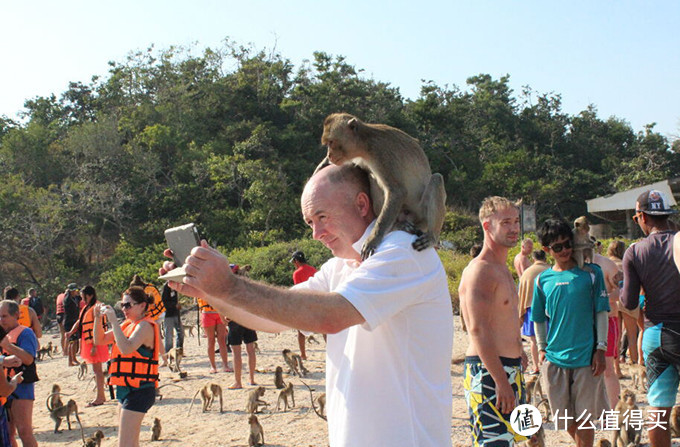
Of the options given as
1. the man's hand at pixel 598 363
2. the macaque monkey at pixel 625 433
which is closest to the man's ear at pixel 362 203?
the man's hand at pixel 598 363

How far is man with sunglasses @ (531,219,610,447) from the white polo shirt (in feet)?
8.66

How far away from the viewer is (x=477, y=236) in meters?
24.1

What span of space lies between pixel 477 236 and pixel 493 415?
2090 centimetres

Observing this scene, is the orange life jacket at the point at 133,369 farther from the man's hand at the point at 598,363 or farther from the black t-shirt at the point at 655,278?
the black t-shirt at the point at 655,278

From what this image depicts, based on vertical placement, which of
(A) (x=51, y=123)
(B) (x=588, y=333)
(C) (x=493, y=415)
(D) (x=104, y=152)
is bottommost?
(C) (x=493, y=415)

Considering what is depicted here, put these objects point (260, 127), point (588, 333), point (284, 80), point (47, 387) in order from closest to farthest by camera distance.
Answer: point (588, 333), point (47, 387), point (260, 127), point (284, 80)

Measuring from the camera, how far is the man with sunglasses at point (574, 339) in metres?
4.28

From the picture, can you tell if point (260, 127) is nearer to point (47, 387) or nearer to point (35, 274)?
point (35, 274)

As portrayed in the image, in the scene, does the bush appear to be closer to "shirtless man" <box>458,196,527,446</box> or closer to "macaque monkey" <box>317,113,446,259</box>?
"shirtless man" <box>458,196,527,446</box>

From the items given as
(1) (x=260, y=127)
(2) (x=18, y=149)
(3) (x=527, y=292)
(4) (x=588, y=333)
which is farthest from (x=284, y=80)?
(4) (x=588, y=333)

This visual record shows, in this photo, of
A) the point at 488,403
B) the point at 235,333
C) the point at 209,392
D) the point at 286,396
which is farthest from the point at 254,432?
the point at 488,403

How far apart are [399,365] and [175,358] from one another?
9232mm

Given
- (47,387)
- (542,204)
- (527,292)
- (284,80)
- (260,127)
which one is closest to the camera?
(527,292)

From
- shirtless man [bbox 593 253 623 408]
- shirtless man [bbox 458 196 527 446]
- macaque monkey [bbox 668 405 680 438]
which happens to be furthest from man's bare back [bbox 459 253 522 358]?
macaque monkey [bbox 668 405 680 438]
